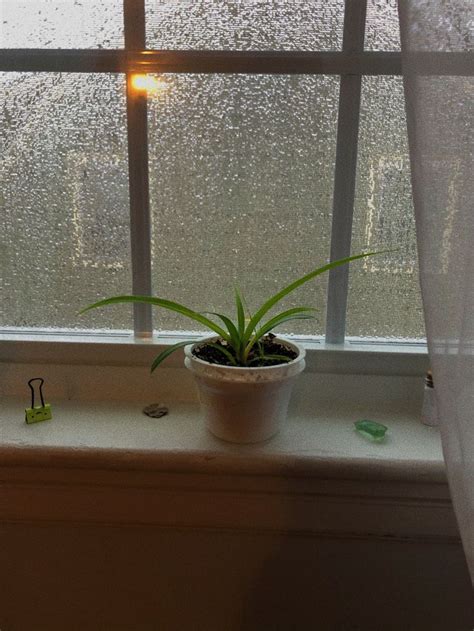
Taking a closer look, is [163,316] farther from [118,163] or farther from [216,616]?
[216,616]

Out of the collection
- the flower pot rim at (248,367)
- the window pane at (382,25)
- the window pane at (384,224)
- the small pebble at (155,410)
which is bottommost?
the small pebble at (155,410)

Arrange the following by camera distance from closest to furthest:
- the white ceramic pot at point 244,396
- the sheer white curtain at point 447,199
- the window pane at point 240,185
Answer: the sheer white curtain at point 447,199 < the white ceramic pot at point 244,396 < the window pane at point 240,185

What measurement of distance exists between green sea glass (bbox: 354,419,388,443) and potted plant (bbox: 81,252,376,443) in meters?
0.12

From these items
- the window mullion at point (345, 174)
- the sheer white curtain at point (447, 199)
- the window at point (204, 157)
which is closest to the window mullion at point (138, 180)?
the window at point (204, 157)

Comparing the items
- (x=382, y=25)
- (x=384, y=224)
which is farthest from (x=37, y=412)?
(x=382, y=25)

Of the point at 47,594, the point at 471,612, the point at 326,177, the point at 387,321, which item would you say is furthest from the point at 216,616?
the point at 326,177

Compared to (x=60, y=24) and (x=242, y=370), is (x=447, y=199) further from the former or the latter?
(x=60, y=24)

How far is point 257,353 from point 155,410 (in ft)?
0.67

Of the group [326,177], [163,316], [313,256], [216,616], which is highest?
[326,177]

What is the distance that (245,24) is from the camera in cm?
75

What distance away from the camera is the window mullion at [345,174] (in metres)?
0.73

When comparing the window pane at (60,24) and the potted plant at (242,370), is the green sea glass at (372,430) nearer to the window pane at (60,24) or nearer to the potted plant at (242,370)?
the potted plant at (242,370)

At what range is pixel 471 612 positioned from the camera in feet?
2.48

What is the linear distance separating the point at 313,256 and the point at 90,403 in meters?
0.44
